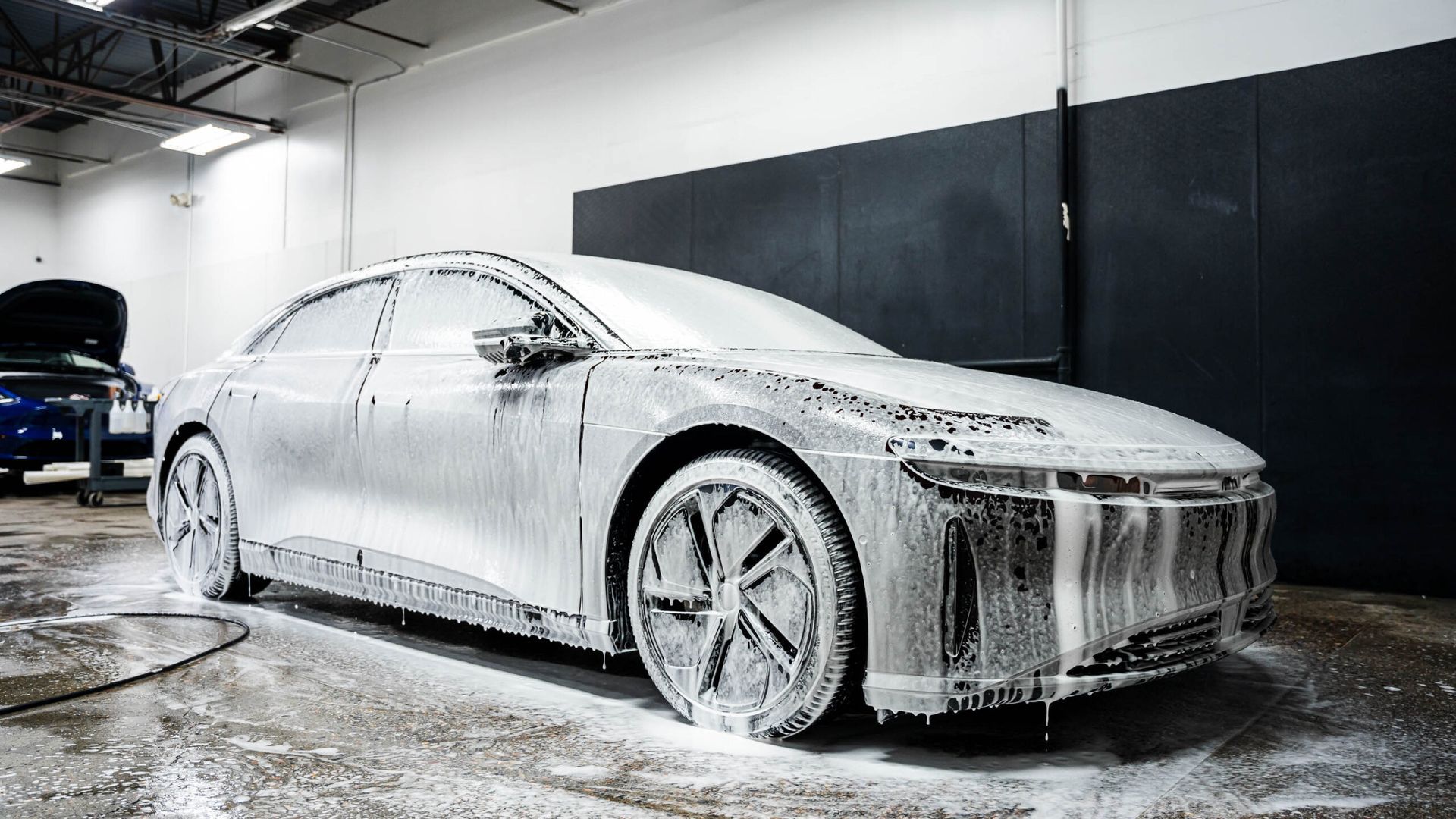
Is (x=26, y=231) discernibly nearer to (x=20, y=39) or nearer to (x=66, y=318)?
(x=20, y=39)

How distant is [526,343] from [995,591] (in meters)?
1.40

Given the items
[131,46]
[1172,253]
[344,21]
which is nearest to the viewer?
[1172,253]

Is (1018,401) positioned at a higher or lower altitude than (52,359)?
lower

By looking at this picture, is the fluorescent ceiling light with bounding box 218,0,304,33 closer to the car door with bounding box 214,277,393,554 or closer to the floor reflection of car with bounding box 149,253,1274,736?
the car door with bounding box 214,277,393,554

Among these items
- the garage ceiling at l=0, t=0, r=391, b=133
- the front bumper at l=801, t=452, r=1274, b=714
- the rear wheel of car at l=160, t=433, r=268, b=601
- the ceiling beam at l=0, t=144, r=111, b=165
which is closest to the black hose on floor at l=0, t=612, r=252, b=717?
the rear wheel of car at l=160, t=433, r=268, b=601

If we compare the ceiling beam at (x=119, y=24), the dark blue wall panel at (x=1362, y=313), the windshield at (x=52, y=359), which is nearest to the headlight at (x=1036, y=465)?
the dark blue wall panel at (x=1362, y=313)

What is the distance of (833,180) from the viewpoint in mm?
7145

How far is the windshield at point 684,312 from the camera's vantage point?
9.35 feet

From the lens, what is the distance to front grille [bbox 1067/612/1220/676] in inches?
81.9

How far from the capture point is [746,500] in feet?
7.69

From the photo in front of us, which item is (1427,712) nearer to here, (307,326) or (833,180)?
(307,326)

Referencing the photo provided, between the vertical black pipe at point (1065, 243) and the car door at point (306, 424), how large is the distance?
3944 millimetres

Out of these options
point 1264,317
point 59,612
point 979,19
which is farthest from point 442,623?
point 979,19

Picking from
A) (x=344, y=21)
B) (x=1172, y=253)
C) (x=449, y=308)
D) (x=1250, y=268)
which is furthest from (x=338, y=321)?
(x=344, y=21)
